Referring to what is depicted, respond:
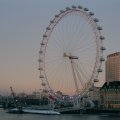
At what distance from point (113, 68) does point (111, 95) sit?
888 inches

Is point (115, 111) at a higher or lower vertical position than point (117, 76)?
lower

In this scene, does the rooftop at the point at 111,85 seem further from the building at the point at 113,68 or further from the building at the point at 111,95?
the building at the point at 113,68

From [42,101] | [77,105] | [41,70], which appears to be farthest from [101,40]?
[42,101]

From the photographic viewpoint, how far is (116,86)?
3339 inches

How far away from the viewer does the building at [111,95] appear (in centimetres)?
8262

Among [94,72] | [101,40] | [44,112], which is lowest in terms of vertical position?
[44,112]

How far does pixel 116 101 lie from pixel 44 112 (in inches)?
943

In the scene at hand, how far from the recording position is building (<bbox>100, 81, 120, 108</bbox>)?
3253 inches

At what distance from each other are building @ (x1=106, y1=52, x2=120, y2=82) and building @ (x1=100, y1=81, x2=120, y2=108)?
53.6ft

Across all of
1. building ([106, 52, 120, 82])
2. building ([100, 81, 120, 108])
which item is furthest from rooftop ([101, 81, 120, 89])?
building ([106, 52, 120, 82])

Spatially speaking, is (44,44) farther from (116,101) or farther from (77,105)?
(116,101)

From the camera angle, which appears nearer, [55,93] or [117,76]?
[55,93]

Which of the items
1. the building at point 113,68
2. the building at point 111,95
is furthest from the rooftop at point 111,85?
the building at point 113,68

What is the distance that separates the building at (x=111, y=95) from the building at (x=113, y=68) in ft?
53.6
